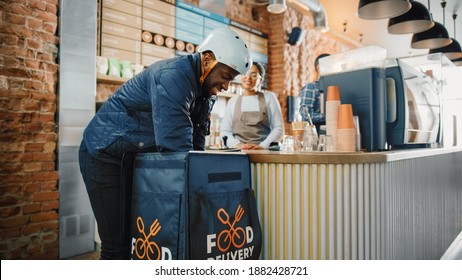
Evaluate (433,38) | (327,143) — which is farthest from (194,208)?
(433,38)

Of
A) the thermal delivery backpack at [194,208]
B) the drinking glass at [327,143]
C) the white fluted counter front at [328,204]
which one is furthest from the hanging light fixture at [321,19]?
the thermal delivery backpack at [194,208]

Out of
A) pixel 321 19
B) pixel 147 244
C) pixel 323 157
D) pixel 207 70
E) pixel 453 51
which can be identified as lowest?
pixel 147 244

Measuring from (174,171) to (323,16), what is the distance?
13.3 ft

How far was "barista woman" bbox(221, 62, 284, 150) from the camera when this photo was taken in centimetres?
305

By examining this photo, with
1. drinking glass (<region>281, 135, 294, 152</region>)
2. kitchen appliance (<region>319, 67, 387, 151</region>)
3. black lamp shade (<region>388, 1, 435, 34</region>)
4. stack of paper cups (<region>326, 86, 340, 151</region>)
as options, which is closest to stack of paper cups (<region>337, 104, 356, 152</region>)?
stack of paper cups (<region>326, 86, 340, 151</region>)

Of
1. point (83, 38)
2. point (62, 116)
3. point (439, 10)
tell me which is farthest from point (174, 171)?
point (439, 10)

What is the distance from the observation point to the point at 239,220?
1.32 metres

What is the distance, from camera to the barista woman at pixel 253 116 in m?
3.05

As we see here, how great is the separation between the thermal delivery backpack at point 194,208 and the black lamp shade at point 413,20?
3.54 meters

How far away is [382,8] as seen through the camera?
11.0 feet

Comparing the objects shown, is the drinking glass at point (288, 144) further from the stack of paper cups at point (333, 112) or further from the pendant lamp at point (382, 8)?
the pendant lamp at point (382, 8)

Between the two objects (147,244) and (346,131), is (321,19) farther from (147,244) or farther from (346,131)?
(147,244)

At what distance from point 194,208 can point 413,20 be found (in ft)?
12.7
